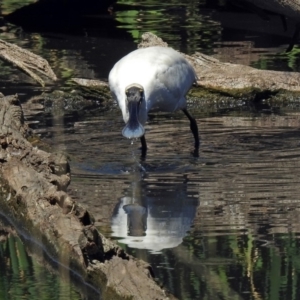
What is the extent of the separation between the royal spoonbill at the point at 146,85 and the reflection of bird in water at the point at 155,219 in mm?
803

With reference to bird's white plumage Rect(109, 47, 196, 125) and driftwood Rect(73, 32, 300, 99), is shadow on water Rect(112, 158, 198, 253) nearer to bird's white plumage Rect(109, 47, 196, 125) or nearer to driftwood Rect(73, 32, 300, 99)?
bird's white plumage Rect(109, 47, 196, 125)

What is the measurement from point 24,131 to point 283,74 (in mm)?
3076

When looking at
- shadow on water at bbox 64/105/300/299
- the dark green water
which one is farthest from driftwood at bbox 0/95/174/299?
shadow on water at bbox 64/105/300/299

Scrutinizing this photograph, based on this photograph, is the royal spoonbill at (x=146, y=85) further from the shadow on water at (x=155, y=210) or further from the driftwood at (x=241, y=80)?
the driftwood at (x=241, y=80)

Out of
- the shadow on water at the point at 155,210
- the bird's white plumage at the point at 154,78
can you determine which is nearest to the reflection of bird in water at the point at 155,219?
the shadow on water at the point at 155,210

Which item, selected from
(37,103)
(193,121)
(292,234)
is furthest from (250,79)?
(292,234)

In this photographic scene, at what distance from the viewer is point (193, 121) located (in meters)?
8.47

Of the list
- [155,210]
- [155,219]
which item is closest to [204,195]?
[155,210]

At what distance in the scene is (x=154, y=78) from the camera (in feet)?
25.9

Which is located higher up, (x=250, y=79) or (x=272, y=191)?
(x=250, y=79)

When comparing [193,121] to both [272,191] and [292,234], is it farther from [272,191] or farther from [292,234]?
[292,234]

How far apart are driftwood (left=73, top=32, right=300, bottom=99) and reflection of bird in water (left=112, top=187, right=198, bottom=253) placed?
9.15ft

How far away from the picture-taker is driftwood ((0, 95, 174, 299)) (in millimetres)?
4629

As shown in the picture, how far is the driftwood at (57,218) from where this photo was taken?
463 cm
